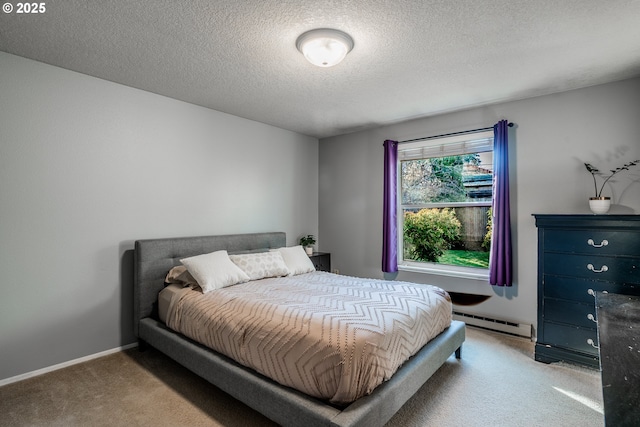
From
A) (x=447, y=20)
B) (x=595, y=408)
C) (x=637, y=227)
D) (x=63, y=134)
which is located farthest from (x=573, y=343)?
(x=63, y=134)

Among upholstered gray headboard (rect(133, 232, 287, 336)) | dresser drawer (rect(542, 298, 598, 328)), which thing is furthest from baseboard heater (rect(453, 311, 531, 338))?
upholstered gray headboard (rect(133, 232, 287, 336))

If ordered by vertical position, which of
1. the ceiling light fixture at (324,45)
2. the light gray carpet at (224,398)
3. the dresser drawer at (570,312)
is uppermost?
the ceiling light fixture at (324,45)

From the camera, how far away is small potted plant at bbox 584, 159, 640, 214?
8.81ft

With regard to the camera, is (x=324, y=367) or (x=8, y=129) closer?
(x=324, y=367)

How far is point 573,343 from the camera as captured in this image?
2633mm

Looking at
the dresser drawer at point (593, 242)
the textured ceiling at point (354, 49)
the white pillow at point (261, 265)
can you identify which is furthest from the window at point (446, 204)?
the white pillow at point (261, 265)

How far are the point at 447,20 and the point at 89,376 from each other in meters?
3.79

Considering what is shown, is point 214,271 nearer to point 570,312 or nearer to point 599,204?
point 570,312

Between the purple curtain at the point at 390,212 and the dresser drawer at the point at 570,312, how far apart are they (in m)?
1.78

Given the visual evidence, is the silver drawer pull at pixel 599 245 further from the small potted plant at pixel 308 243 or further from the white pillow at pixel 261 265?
the small potted plant at pixel 308 243

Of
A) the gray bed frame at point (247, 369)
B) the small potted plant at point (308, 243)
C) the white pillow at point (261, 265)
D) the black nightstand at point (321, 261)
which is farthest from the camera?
the small potted plant at point (308, 243)

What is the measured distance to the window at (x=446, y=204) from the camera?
3.76 metres

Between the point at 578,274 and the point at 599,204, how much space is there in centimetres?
66

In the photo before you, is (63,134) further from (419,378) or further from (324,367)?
(419,378)
